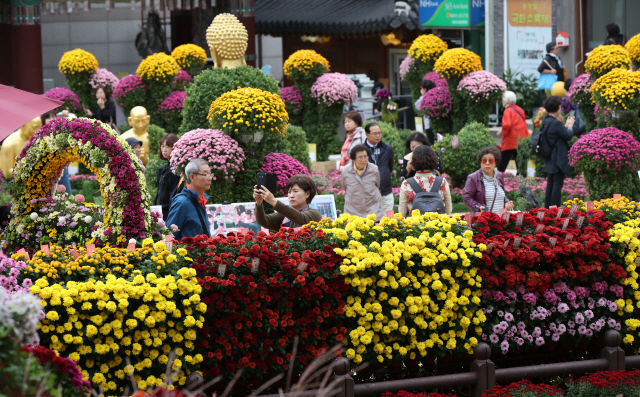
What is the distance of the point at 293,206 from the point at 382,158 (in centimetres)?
247

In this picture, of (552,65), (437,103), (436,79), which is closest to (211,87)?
(437,103)

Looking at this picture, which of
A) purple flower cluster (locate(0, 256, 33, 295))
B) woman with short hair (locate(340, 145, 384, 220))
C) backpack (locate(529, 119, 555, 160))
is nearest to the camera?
purple flower cluster (locate(0, 256, 33, 295))

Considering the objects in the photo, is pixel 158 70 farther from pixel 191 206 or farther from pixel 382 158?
pixel 191 206

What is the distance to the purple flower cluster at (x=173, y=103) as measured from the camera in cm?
1290

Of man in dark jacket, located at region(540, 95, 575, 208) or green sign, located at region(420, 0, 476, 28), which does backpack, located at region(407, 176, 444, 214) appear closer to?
man in dark jacket, located at region(540, 95, 575, 208)

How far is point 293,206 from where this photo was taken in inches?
229

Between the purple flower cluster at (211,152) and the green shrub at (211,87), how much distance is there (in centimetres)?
62

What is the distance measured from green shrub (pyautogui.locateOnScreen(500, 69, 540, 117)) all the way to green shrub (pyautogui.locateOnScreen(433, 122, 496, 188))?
6.24 metres

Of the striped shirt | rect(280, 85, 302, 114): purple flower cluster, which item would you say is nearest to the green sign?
rect(280, 85, 302, 114): purple flower cluster

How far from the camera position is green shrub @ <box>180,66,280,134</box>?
26.3 ft

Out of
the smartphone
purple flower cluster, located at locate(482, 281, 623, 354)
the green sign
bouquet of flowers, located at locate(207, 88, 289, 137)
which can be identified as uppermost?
the green sign

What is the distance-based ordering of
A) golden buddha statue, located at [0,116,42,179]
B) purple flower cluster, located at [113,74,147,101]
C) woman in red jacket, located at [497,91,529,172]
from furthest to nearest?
purple flower cluster, located at [113,74,147,101], woman in red jacket, located at [497,91,529,172], golden buddha statue, located at [0,116,42,179]

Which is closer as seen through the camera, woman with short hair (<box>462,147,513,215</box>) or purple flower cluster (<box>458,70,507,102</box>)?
woman with short hair (<box>462,147,513,215</box>)

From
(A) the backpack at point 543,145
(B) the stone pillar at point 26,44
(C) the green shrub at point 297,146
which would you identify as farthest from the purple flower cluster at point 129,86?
(A) the backpack at point 543,145
